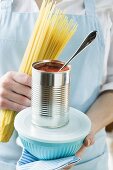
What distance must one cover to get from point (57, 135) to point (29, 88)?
21 centimetres

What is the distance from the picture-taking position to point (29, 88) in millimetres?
873

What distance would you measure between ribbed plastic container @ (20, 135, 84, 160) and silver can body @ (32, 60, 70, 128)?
0.13ft

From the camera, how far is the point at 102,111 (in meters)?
1.07

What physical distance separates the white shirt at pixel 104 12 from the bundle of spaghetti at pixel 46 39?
0.18m

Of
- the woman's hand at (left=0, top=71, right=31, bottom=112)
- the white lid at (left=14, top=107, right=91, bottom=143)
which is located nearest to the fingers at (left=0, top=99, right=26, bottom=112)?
the woman's hand at (left=0, top=71, right=31, bottom=112)

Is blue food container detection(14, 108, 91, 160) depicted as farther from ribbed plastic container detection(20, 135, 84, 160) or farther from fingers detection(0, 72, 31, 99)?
fingers detection(0, 72, 31, 99)

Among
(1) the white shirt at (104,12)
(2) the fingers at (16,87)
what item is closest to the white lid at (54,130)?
(2) the fingers at (16,87)

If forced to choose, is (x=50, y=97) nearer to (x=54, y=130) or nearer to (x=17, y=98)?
(x=54, y=130)

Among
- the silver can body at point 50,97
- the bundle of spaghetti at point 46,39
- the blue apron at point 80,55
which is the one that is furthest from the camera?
the blue apron at point 80,55

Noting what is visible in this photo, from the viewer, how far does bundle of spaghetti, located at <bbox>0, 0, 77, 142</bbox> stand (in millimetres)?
836

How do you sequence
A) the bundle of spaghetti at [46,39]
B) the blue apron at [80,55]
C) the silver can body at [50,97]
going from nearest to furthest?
the silver can body at [50,97], the bundle of spaghetti at [46,39], the blue apron at [80,55]

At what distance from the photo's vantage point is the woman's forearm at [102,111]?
41.1 inches

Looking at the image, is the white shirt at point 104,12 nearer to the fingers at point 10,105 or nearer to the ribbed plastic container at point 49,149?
the fingers at point 10,105

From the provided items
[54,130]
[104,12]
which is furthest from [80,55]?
[54,130]
